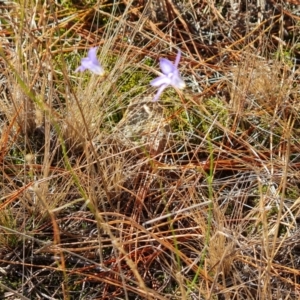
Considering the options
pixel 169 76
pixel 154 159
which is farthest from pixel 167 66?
pixel 154 159

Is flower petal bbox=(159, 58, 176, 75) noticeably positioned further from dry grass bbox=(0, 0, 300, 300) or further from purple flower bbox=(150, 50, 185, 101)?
dry grass bbox=(0, 0, 300, 300)

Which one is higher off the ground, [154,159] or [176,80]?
[176,80]

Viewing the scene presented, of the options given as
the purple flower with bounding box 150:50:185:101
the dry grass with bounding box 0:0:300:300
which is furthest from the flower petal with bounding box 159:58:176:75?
the dry grass with bounding box 0:0:300:300

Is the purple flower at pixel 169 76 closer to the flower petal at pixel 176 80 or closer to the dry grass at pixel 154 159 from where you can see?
the flower petal at pixel 176 80

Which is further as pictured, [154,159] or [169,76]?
[154,159]

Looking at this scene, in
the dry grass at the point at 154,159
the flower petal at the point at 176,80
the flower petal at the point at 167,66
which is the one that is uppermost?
the flower petal at the point at 167,66

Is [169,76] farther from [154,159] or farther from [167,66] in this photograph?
[154,159]

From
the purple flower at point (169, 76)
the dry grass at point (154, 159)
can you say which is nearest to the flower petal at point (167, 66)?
the purple flower at point (169, 76)

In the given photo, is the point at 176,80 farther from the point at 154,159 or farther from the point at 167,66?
the point at 154,159
